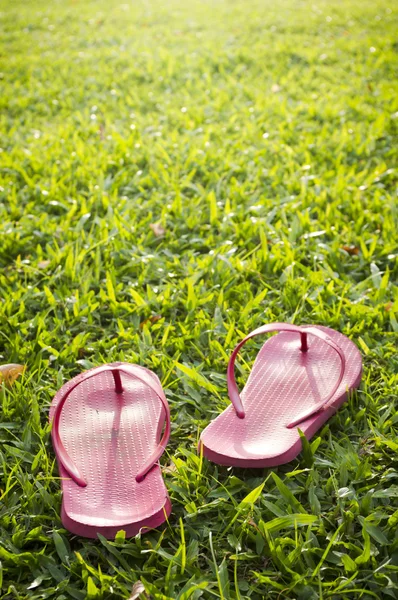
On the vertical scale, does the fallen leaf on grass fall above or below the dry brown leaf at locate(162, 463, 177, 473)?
above

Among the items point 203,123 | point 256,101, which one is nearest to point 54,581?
point 203,123

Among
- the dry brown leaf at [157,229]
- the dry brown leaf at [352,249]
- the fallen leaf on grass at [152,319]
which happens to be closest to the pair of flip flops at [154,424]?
the fallen leaf on grass at [152,319]

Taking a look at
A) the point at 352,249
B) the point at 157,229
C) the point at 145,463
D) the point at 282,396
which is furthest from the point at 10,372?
the point at 352,249

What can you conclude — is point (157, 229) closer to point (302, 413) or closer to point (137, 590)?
point (302, 413)

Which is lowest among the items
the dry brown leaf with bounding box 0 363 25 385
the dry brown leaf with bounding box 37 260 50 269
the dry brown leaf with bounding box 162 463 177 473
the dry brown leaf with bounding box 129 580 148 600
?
the dry brown leaf with bounding box 129 580 148 600

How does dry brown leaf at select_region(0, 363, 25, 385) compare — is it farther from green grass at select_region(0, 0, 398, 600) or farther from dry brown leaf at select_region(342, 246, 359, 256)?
dry brown leaf at select_region(342, 246, 359, 256)

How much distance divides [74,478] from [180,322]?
0.76m

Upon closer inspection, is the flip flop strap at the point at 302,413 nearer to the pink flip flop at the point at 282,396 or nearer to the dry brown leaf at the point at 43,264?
the pink flip flop at the point at 282,396

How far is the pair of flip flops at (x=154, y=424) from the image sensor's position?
149 cm

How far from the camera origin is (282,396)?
182 centimetres

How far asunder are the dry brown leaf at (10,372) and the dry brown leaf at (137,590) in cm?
79

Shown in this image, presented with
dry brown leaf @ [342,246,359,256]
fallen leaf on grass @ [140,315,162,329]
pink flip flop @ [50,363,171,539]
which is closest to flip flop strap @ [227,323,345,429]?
pink flip flop @ [50,363,171,539]

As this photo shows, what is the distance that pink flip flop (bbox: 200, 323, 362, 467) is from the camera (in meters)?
1.61

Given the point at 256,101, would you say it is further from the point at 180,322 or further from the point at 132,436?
the point at 132,436
